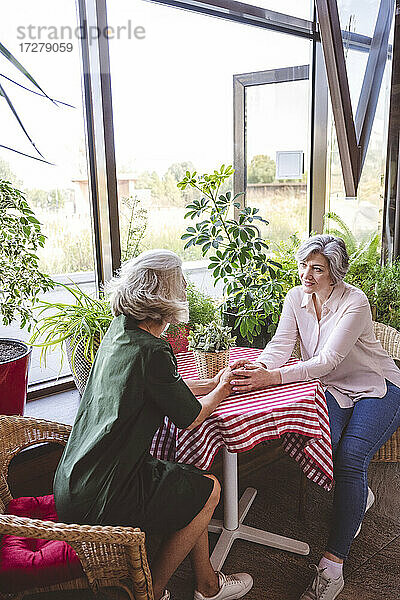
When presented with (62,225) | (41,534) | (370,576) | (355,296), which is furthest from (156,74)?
(370,576)

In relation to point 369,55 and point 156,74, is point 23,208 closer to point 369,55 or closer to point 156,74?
point 156,74

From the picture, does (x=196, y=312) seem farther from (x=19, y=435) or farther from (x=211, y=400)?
(x=19, y=435)

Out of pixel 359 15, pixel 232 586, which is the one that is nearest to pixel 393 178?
pixel 359 15

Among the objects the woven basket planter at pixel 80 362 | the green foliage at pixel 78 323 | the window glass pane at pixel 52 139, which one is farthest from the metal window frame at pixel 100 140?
the woven basket planter at pixel 80 362

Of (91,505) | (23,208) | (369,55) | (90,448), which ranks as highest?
(369,55)

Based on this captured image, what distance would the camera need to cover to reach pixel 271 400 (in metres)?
2.07

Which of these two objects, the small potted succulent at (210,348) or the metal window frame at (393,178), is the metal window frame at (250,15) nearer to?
the metal window frame at (393,178)

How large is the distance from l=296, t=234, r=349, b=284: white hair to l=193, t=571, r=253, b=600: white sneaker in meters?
1.25

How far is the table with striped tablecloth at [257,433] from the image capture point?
196cm

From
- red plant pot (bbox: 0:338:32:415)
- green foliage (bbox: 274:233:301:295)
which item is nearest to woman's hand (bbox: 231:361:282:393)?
red plant pot (bbox: 0:338:32:415)

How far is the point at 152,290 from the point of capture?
1.88 meters

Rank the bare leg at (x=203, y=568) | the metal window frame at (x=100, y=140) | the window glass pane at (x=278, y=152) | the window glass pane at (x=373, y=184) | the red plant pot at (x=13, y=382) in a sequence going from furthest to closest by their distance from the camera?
the window glass pane at (x=373, y=184) → the window glass pane at (x=278, y=152) → the metal window frame at (x=100, y=140) → the red plant pot at (x=13, y=382) → the bare leg at (x=203, y=568)

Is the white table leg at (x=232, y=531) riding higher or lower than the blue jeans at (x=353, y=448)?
lower

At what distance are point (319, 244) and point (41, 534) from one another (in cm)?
158
